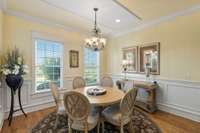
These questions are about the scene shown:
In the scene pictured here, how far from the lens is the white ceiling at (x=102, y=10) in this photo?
2.85 meters

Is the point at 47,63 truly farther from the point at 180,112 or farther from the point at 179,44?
the point at 180,112

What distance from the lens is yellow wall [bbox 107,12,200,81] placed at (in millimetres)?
3098

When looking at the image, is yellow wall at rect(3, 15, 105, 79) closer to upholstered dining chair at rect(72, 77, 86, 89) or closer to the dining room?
the dining room

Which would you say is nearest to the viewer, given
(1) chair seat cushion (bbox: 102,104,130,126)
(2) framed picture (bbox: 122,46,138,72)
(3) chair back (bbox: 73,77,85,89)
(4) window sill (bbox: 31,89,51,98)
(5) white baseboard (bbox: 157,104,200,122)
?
(1) chair seat cushion (bbox: 102,104,130,126)

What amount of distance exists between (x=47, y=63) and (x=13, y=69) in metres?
1.29

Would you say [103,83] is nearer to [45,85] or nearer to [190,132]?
[45,85]

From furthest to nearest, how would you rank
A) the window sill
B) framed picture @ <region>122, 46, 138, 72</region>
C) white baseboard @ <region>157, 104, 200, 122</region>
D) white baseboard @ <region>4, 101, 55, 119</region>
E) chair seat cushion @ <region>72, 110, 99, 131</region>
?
framed picture @ <region>122, 46, 138, 72</region>, the window sill, white baseboard @ <region>4, 101, 55, 119</region>, white baseboard @ <region>157, 104, 200, 122</region>, chair seat cushion @ <region>72, 110, 99, 131</region>

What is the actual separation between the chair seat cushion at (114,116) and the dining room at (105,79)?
0.05ft

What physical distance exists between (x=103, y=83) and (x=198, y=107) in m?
2.63

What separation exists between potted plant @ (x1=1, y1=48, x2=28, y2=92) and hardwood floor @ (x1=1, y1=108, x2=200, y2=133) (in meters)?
0.83

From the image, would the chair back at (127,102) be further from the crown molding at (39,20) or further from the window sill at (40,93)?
the crown molding at (39,20)

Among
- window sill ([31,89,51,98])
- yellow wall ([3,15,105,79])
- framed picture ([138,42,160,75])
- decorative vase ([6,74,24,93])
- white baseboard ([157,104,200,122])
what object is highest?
yellow wall ([3,15,105,79])

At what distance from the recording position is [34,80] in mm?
3738

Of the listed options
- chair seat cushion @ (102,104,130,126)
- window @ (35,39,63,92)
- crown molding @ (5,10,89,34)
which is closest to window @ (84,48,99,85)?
crown molding @ (5,10,89,34)
